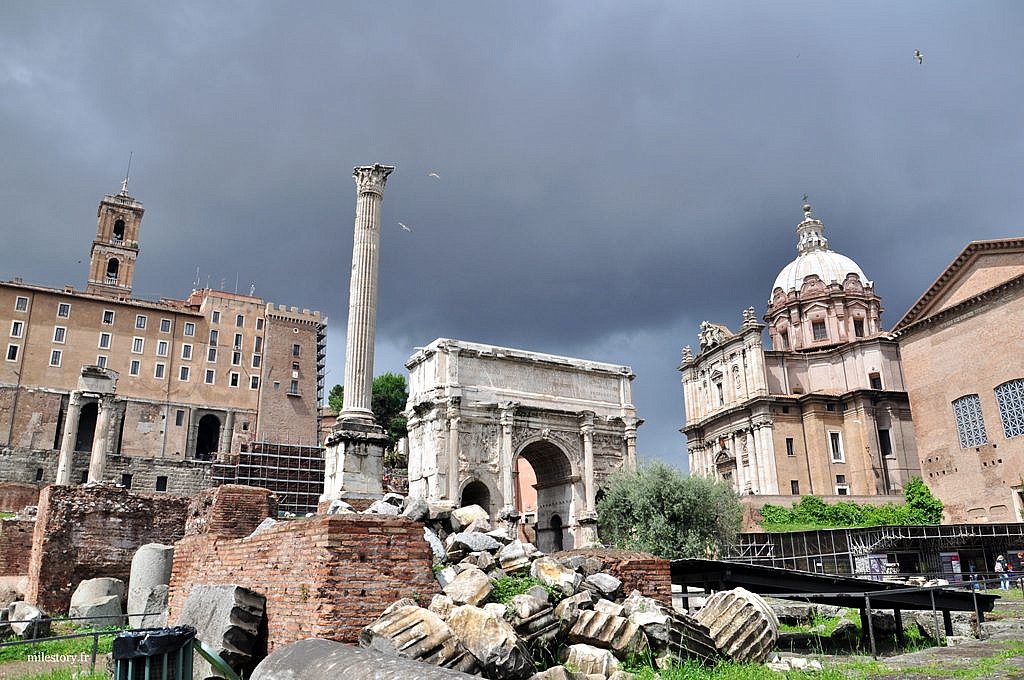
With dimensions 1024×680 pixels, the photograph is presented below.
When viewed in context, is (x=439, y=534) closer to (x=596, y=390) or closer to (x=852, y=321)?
(x=596, y=390)

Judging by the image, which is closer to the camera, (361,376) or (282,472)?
(361,376)

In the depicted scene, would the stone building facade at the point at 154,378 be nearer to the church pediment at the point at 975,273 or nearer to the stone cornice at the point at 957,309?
the stone cornice at the point at 957,309

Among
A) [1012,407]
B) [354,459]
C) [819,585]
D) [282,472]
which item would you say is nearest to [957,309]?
[1012,407]

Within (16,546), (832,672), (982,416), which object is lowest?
(832,672)

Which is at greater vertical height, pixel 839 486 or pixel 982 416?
pixel 982 416

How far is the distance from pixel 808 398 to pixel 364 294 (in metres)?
36.1

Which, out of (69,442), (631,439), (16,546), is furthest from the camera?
(69,442)

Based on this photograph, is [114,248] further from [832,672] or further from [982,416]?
[832,672]

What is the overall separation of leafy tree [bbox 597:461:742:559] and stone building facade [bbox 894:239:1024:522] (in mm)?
12551

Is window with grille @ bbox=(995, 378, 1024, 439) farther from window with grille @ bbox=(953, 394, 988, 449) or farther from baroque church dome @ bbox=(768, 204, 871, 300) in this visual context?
baroque church dome @ bbox=(768, 204, 871, 300)

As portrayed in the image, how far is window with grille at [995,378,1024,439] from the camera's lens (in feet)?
107

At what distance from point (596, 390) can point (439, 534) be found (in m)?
27.0

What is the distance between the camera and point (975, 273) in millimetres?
36656

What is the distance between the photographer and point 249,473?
4666 centimetres
